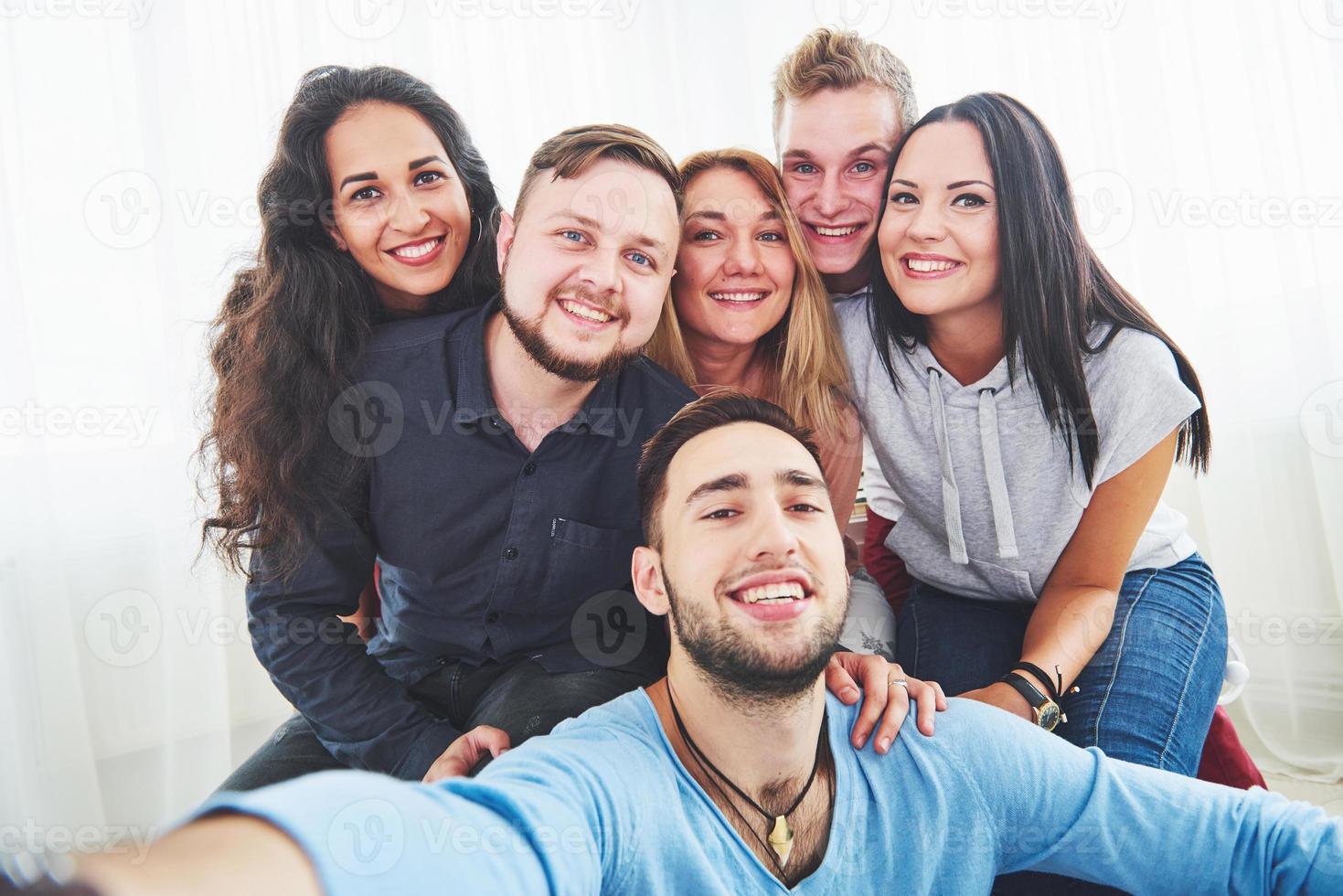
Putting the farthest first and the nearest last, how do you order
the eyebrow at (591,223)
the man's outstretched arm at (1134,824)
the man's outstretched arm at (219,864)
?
the eyebrow at (591,223) → the man's outstretched arm at (1134,824) → the man's outstretched arm at (219,864)

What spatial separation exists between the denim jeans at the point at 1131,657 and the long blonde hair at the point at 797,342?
428mm

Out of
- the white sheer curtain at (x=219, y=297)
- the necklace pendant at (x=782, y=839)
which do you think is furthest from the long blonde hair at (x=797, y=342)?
the white sheer curtain at (x=219, y=297)

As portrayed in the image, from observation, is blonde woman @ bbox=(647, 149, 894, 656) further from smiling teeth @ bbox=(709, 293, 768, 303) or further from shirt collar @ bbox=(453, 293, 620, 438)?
shirt collar @ bbox=(453, 293, 620, 438)

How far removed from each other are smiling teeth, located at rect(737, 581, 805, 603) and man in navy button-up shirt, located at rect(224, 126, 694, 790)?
42cm

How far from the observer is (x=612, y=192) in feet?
5.58

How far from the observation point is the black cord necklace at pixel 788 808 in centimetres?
125

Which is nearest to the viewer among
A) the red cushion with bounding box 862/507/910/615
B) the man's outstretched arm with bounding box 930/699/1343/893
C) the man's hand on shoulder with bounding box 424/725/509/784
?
the man's outstretched arm with bounding box 930/699/1343/893

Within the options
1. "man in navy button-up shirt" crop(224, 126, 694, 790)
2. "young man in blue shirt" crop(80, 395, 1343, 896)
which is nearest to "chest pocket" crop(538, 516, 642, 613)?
"man in navy button-up shirt" crop(224, 126, 694, 790)

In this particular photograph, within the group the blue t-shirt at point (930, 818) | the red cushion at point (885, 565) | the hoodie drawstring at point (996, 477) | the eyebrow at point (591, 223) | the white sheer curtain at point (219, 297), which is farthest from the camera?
the white sheer curtain at point (219, 297)

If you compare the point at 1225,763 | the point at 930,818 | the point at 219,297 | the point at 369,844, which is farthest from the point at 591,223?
the point at 219,297

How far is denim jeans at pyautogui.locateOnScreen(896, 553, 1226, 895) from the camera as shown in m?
1.62

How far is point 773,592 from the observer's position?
130 cm

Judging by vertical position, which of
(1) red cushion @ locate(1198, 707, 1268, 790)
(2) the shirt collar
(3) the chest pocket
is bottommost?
(1) red cushion @ locate(1198, 707, 1268, 790)

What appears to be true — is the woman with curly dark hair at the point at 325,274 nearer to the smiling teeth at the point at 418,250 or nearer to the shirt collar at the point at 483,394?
the smiling teeth at the point at 418,250
